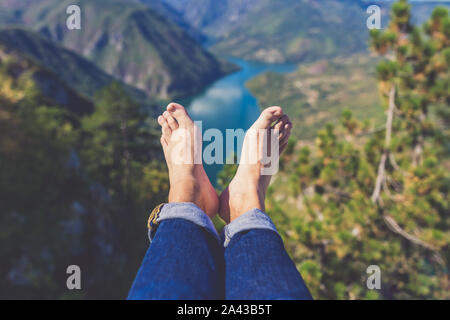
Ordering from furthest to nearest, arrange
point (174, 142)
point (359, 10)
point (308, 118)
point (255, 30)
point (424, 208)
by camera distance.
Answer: point (255, 30) < point (359, 10) < point (308, 118) < point (424, 208) < point (174, 142)

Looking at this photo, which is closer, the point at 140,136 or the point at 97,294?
the point at 97,294

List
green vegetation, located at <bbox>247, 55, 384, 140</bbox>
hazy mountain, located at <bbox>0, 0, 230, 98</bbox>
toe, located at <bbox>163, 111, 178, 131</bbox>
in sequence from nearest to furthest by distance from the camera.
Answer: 1. toe, located at <bbox>163, 111, 178, 131</bbox>
2. green vegetation, located at <bbox>247, 55, 384, 140</bbox>
3. hazy mountain, located at <bbox>0, 0, 230, 98</bbox>

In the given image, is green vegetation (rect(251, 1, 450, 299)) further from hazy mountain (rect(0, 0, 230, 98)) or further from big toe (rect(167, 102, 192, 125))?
hazy mountain (rect(0, 0, 230, 98))

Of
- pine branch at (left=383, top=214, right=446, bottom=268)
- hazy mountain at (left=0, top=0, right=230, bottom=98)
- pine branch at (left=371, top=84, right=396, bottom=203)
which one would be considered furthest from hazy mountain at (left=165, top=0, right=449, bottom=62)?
pine branch at (left=383, top=214, right=446, bottom=268)

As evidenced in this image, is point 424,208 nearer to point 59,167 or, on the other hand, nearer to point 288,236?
point 288,236

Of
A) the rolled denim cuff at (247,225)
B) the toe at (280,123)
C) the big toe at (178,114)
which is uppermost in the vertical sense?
the big toe at (178,114)

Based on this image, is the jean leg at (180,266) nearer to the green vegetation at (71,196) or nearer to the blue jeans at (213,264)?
the blue jeans at (213,264)

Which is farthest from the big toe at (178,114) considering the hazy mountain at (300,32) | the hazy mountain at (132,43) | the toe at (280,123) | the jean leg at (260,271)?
the hazy mountain at (300,32)

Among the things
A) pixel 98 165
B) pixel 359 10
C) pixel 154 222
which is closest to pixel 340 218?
pixel 154 222
